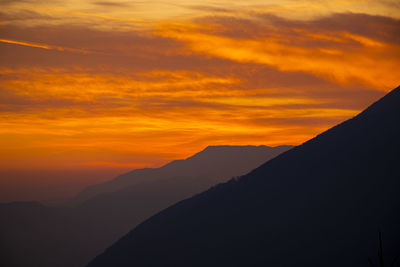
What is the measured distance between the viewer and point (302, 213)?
11100 cm

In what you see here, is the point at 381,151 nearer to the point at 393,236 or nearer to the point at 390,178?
the point at 390,178

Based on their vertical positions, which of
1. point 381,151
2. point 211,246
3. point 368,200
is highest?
point 381,151

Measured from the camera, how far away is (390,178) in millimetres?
100812

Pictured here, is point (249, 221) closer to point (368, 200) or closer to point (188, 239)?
point (188, 239)

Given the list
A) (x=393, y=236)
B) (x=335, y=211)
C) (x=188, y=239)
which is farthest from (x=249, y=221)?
(x=393, y=236)

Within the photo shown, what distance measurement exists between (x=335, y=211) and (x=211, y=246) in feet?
112

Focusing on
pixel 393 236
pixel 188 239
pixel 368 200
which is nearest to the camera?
pixel 393 236

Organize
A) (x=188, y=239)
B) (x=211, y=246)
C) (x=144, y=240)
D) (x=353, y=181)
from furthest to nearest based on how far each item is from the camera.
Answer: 1. (x=144, y=240)
2. (x=188, y=239)
3. (x=211, y=246)
4. (x=353, y=181)

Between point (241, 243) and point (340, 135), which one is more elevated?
point (340, 135)

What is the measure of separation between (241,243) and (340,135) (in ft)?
150

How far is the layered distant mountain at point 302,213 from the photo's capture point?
308 ft

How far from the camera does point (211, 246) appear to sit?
119 metres

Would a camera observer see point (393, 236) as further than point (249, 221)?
No

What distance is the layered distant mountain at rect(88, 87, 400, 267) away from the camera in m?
94.0
